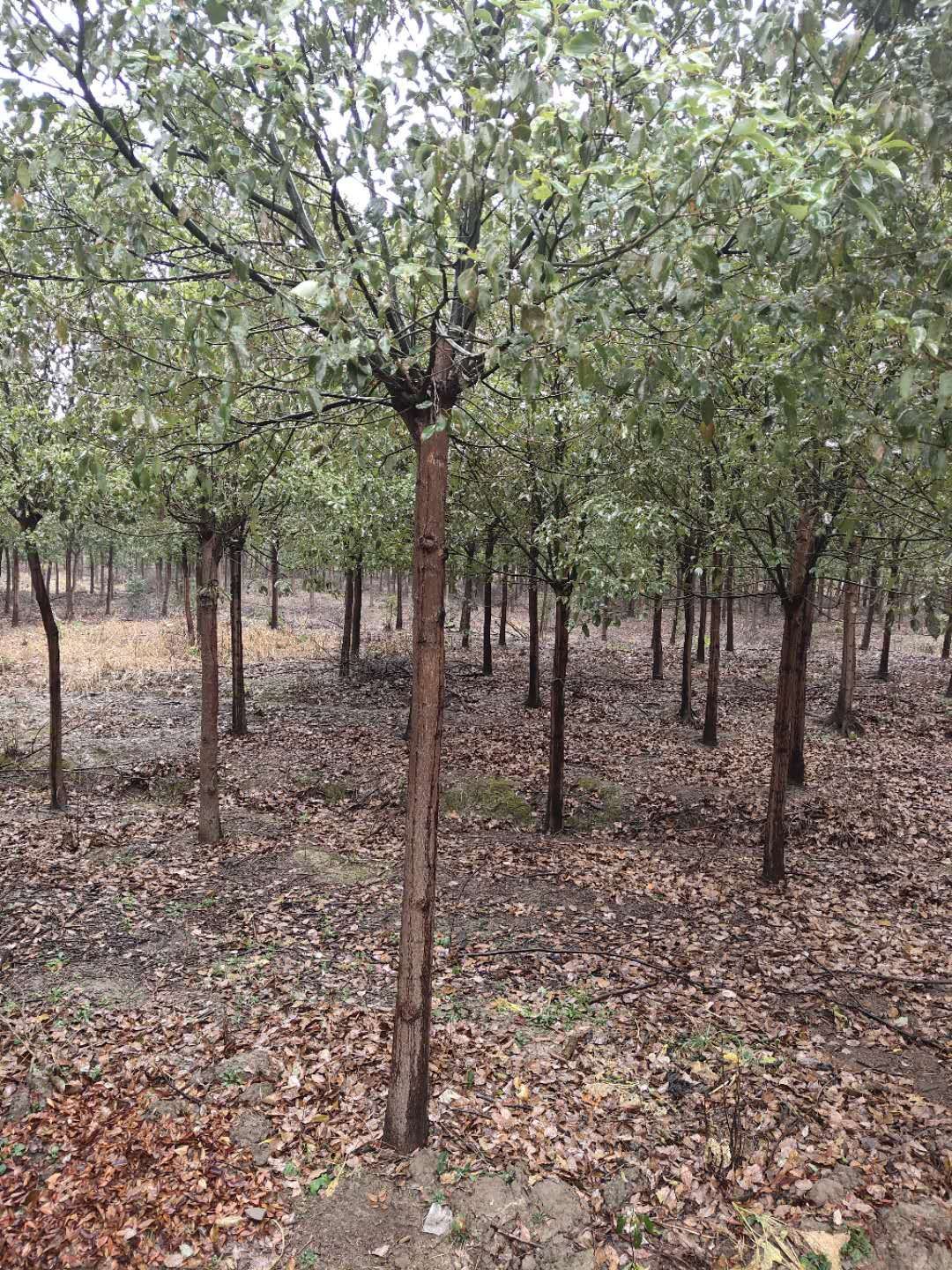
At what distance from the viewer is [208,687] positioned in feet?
32.0

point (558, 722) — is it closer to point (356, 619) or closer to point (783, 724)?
point (783, 724)

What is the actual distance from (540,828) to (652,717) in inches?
272

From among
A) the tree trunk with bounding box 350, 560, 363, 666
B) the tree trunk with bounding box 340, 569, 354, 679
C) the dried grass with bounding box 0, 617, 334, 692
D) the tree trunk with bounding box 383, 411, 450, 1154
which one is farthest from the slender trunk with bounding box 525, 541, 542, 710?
the dried grass with bounding box 0, 617, 334, 692

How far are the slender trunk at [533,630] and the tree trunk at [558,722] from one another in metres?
0.70

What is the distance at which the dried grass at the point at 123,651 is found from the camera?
21197 mm

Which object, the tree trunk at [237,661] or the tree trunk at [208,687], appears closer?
the tree trunk at [208,687]

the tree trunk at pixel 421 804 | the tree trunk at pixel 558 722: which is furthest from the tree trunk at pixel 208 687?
the tree trunk at pixel 421 804

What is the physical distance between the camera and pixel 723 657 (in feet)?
83.4

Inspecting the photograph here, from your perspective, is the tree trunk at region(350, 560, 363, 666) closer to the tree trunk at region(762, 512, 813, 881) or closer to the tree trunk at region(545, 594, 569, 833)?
the tree trunk at region(545, 594, 569, 833)

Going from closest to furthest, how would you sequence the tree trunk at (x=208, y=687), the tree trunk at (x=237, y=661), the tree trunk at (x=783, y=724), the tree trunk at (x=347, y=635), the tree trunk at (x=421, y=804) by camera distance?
the tree trunk at (x=421, y=804) < the tree trunk at (x=783, y=724) < the tree trunk at (x=208, y=687) < the tree trunk at (x=237, y=661) < the tree trunk at (x=347, y=635)

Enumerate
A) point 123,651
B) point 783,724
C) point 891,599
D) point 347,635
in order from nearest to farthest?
point 783,724, point 891,599, point 347,635, point 123,651

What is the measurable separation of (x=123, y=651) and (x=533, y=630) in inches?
712

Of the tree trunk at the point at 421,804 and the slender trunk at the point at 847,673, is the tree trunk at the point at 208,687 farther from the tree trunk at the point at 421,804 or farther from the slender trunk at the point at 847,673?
the slender trunk at the point at 847,673

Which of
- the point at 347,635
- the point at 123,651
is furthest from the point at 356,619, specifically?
the point at 123,651
